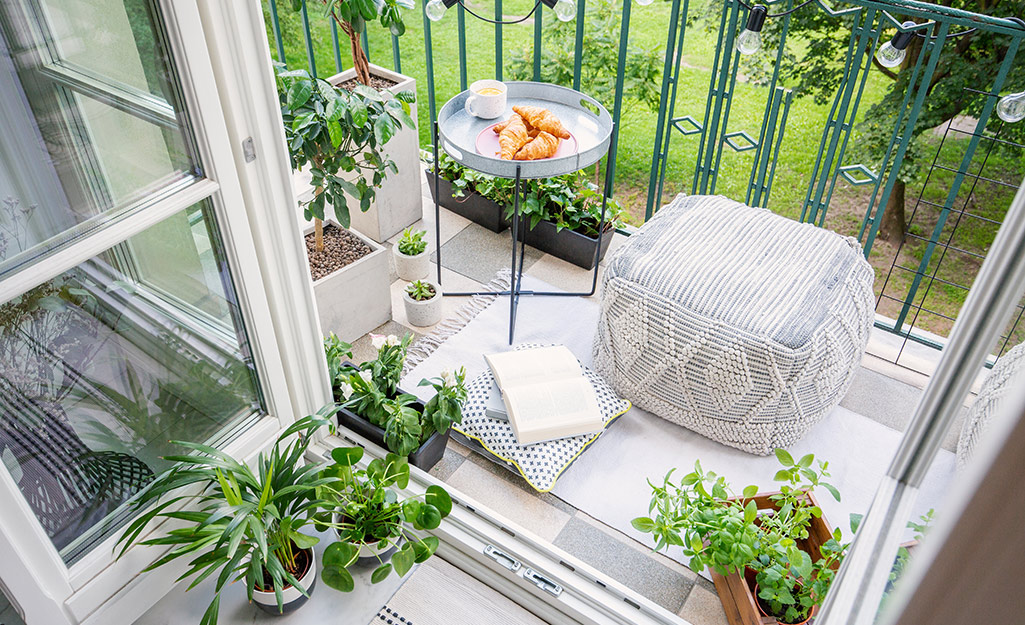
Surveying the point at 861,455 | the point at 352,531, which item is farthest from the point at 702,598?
the point at 352,531

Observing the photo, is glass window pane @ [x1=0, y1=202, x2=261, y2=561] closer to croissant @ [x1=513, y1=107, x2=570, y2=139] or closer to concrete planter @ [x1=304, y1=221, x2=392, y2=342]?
concrete planter @ [x1=304, y1=221, x2=392, y2=342]

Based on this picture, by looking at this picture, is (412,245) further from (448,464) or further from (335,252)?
(448,464)

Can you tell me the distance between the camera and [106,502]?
149 cm

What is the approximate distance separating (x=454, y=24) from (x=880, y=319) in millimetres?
3760

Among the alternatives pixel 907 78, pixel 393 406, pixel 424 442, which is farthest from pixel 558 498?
pixel 907 78

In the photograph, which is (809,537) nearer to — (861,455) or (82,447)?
(861,455)

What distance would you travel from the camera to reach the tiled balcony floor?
1813mm

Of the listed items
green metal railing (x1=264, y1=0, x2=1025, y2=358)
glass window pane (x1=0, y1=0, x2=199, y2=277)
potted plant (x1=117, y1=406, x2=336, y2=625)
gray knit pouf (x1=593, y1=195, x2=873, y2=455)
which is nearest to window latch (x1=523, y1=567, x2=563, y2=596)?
potted plant (x1=117, y1=406, x2=336, y2=625)

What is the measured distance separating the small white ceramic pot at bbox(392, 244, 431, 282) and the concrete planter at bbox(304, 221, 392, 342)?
0.15 meters

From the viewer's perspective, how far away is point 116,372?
1.43 metres

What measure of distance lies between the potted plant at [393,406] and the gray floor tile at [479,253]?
73 centimetres

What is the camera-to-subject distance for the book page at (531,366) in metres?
2.12

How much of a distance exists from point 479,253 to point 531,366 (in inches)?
29.2

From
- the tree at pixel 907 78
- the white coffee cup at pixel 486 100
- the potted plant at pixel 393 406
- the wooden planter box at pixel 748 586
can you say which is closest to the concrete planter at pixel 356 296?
the potted plant at pixel 393 406
